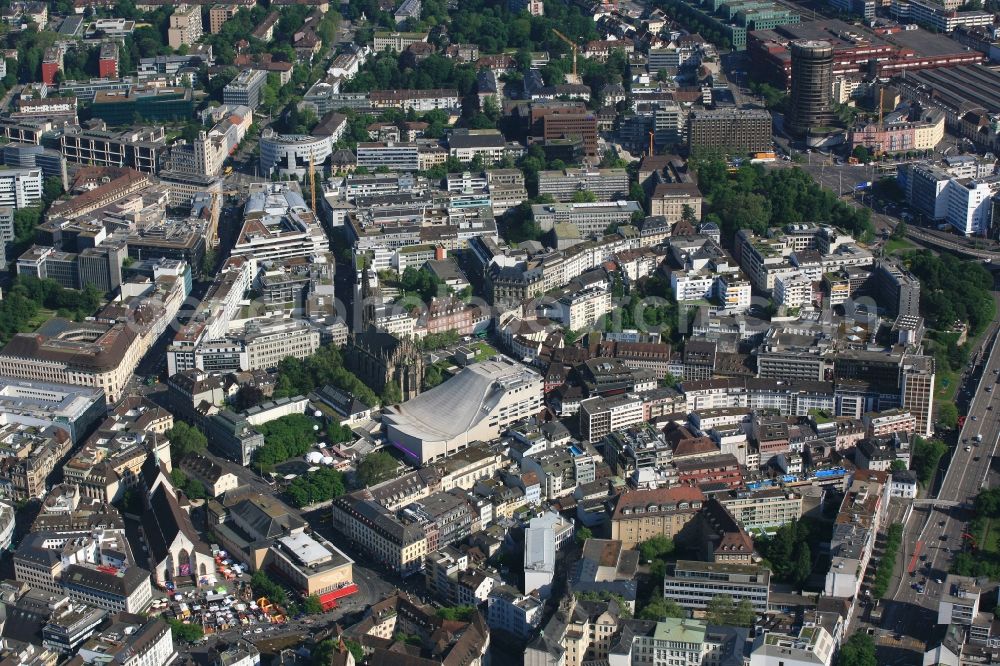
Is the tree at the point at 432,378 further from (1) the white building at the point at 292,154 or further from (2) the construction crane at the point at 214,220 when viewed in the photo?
(1) the white building at the point at 292,154

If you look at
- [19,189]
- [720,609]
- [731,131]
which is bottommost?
[720,609]

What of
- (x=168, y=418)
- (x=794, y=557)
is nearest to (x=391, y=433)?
(x=168, y=418)

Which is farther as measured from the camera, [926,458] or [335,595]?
[926,458]

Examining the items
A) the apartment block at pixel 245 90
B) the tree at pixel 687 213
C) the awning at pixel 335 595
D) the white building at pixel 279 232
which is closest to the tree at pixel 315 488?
the awning at pixel 335 595

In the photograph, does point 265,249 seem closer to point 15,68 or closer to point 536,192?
point 536,192

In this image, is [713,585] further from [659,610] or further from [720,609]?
[659,610]

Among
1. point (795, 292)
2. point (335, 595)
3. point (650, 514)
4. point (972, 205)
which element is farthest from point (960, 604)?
point (972, 205)
